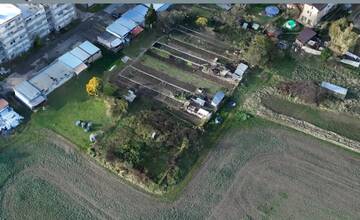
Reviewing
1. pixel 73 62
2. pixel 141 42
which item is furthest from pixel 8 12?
pixel 141 42

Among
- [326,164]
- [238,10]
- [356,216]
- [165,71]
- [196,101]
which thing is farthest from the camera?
[238,10]

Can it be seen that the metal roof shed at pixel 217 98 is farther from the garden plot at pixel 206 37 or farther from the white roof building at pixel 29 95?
the white roof building at pixel 29 95

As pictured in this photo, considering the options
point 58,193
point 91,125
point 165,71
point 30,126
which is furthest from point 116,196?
point 165,71

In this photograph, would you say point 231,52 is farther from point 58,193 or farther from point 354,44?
point 58,193

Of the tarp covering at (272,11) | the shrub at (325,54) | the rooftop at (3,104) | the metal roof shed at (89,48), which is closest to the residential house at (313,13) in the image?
the tarp covering at (272,11)

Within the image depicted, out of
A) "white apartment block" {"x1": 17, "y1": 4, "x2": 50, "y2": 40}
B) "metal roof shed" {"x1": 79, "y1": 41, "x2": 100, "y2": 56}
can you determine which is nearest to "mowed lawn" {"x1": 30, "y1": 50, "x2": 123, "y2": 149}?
"metal roof shed" {"x1": 79, "y1": 41, "x2": 100, "y2": 56}

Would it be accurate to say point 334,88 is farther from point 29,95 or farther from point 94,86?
point 29,95
